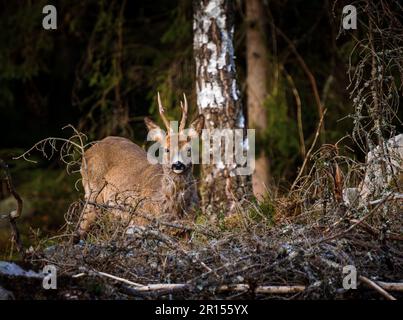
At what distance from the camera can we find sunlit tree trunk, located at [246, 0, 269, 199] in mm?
11906

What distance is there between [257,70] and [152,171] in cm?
348

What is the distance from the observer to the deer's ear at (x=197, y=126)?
832cm

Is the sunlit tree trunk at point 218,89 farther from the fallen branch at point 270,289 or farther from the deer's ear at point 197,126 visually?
the fallen branch at point 270,289

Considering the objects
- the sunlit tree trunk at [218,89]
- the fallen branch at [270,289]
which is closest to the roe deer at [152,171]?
the sunlit tree trunk at [218,89]

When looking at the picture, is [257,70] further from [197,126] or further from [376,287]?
[376,287]

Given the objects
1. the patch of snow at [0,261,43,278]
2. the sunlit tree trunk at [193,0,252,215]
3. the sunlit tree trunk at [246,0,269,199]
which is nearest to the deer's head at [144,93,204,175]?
the sunlit tree trunk at [193,0,252,215]

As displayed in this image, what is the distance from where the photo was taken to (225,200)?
27.6 feet

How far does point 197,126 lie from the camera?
8.37 meters

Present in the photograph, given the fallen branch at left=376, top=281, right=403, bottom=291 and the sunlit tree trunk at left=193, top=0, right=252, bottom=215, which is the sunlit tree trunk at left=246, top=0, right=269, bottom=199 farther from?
the fallen branch at left=376, top=281, right=403, bottom=291

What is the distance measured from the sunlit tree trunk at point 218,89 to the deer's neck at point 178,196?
0.15 meters

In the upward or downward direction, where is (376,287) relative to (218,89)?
downward

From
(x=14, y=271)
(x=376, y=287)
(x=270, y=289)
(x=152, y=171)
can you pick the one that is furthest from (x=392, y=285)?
(x=152, y=171)
